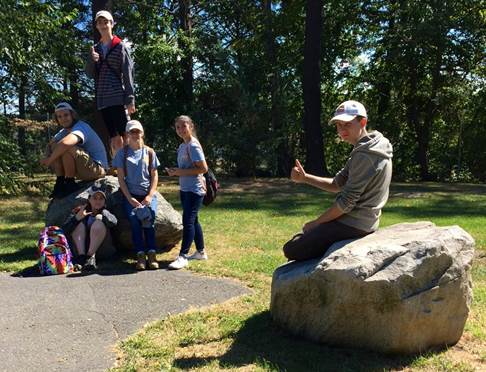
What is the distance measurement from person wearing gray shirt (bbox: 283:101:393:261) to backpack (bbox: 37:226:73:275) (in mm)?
2962

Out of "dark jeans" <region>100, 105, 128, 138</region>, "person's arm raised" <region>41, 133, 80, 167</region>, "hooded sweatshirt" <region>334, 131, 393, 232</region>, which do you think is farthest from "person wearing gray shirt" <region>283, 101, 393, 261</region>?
"dark jeans" <region>100, 105, 128, 138</region>

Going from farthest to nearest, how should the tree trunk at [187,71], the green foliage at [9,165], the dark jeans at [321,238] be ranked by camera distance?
the tree trunk at [187,71]
the green foliage at [9,165]
the dark jeans at [321,238]

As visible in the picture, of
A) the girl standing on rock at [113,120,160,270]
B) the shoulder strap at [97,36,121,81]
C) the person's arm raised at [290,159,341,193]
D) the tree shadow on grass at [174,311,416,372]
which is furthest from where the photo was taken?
the shoulder strap at [97,36,121,81]

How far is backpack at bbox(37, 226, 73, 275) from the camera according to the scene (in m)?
6.06

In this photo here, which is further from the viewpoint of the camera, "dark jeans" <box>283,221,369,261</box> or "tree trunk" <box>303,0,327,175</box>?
"tree trunk" <box>303,0,327,175</box>

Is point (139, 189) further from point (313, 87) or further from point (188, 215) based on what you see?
point (313, 87)

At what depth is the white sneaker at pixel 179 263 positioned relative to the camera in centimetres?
628

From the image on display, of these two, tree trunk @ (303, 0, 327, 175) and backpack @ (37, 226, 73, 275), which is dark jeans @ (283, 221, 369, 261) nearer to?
backpack @ (37, 226, 73, 275)

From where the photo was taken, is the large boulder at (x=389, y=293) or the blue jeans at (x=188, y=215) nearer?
the large boulder at (x=389, y=293)

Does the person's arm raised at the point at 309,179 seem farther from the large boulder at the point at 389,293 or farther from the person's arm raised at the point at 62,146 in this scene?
the person's arm raised at the point at 62,146

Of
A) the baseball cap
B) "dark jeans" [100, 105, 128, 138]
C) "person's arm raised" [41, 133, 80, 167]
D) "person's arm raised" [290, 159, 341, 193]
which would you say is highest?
"dark jeans" [100, 105, 128, 138]

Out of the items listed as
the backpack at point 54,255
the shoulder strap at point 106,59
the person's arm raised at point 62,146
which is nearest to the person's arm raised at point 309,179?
the backpack at point 54,255

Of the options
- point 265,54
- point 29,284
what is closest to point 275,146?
point 265,54

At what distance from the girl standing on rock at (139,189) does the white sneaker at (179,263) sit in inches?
7.2
